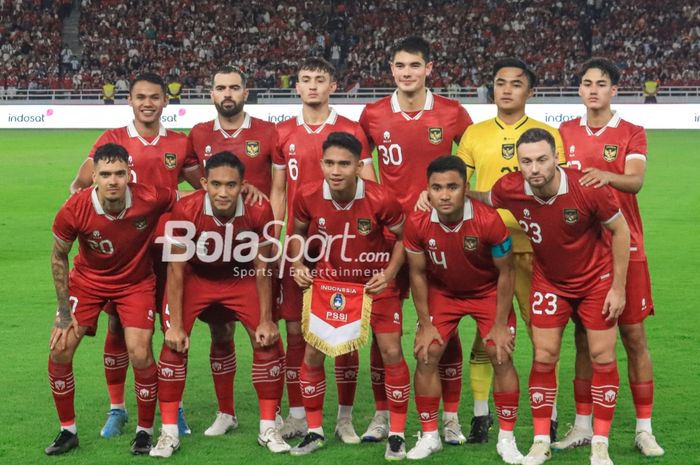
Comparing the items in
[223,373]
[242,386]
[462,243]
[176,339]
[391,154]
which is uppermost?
[391,154]

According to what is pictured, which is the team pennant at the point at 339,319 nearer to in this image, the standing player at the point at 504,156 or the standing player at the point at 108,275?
the standing player at the point at 504,156

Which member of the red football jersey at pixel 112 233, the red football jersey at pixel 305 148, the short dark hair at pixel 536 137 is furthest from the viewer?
the red football jersey at pixel 305 148

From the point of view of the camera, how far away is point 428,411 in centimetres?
616

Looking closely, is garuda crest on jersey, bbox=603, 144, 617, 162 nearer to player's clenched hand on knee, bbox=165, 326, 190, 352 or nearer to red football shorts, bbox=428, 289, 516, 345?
red football shorts, bbox=428, 289, 516, 345

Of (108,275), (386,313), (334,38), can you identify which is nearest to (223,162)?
(108,275)

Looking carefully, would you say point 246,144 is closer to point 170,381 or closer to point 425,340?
point 170,381

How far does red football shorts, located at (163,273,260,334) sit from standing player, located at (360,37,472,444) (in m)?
0.91

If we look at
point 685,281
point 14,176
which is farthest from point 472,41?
point 685,281

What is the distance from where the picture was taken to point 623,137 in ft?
20.8

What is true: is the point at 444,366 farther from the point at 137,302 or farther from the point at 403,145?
the point at 137,302

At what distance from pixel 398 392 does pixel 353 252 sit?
910 millimetres

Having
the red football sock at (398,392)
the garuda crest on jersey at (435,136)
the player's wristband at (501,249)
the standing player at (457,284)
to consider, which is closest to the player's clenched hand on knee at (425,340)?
the standing player at (457,284)

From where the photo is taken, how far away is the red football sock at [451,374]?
21.4 feet

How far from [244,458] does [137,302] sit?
1207 mm
